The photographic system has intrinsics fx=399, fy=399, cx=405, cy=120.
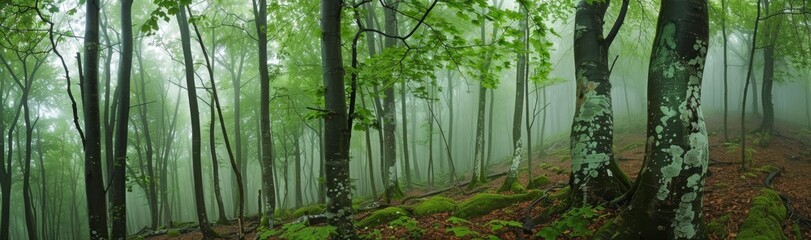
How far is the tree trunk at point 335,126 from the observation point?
14.1 ft

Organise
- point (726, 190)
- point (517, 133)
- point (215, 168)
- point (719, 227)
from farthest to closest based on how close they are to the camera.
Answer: point (517, 133) < point (215, 168) < point (726, 190) < point (719, 227)

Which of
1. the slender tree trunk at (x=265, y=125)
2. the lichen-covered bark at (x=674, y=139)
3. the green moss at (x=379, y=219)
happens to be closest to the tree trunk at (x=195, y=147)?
the slender tree trunk at (x=265, y=125)

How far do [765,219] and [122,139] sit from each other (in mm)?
9706

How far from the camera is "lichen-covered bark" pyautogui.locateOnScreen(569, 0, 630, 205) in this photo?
537cm

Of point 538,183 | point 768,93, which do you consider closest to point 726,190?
point 538,183

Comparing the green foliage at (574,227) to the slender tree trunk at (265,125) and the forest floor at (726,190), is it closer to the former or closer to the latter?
the forest floor at (726,190)

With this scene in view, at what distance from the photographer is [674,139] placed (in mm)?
3803

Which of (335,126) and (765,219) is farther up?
(335,126)

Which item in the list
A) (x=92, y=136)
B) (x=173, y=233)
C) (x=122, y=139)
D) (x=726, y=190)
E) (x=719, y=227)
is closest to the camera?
(x=719, y=227)

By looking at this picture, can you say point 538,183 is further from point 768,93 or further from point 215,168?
point 768,93

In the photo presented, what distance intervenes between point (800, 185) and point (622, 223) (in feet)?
25.2

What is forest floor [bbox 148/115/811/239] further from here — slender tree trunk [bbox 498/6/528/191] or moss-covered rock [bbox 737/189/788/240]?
slender tree trunk [bbox 498/6/528/191]

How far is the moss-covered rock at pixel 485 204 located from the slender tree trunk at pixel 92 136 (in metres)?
5.62

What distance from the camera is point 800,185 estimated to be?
858 cm
